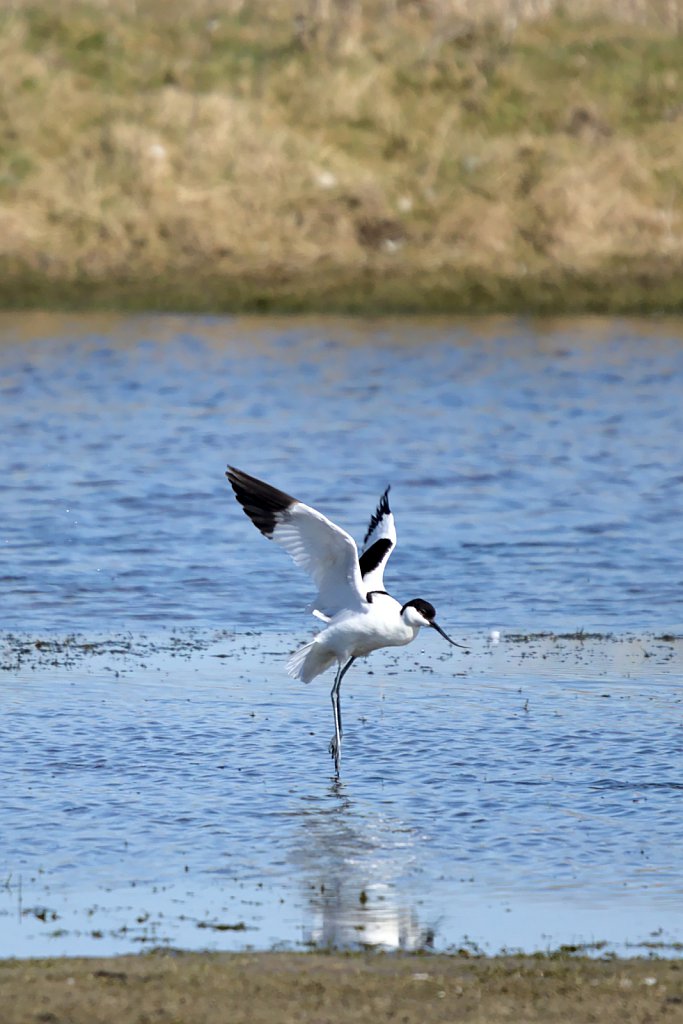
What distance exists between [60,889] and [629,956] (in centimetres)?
187

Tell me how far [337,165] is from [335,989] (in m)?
17.1

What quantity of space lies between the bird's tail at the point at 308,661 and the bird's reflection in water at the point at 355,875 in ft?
4.07

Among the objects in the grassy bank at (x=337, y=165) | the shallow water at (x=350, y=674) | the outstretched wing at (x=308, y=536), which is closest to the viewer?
the shallow water at (x=350, y=674)

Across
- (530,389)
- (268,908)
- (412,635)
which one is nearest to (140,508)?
(412,635)

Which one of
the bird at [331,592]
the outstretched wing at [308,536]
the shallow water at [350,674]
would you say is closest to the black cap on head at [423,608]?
the bird at [331,592]

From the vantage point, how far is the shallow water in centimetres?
620

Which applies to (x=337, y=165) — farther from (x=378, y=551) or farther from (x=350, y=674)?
(x=378, y=551)

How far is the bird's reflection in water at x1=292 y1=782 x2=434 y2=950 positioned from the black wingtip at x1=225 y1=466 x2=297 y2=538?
1.38 meters

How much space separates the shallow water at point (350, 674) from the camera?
6199 mm

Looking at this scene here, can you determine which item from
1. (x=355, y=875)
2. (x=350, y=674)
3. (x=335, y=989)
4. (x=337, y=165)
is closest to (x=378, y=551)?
(x=350, y=674)

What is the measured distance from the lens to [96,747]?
25.9 feet

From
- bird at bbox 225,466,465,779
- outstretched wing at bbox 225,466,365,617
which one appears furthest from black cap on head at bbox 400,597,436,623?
outstretched wing at bbox 225,466,365,617

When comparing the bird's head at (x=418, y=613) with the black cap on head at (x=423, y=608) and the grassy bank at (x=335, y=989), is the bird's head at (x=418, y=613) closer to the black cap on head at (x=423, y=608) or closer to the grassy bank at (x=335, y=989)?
the black cap on head at (x=423, y=608)

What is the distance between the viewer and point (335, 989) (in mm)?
5113
